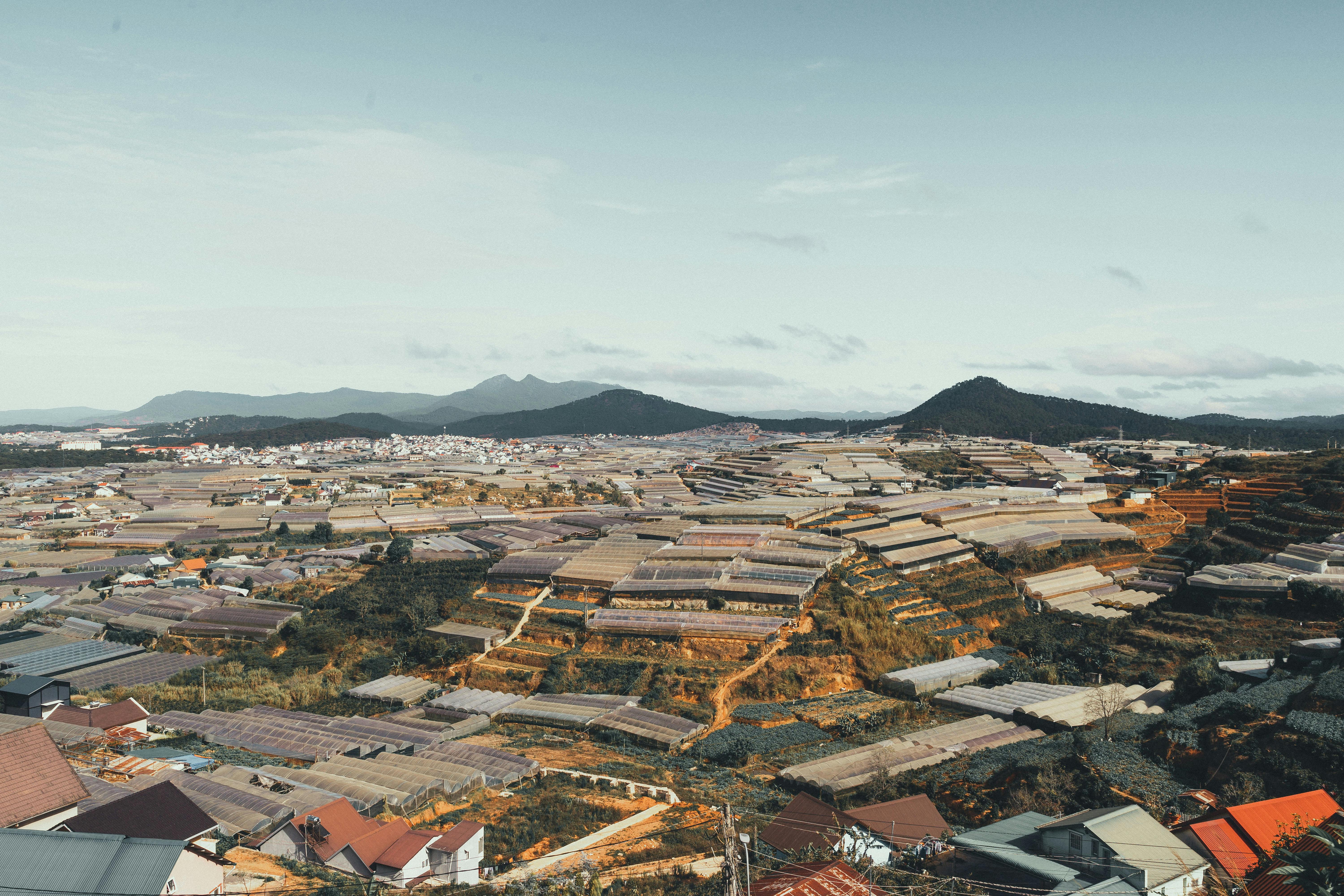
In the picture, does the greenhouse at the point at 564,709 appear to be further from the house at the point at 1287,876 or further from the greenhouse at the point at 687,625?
the house at the point at 1287,876

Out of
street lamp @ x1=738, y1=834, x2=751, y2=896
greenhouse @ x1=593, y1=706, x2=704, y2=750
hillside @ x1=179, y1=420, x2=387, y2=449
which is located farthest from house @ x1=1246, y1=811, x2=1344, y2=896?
hillside @ x1=179, y1=420, x2=387, y2=449

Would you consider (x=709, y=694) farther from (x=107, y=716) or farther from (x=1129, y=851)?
(x=107, y=716)

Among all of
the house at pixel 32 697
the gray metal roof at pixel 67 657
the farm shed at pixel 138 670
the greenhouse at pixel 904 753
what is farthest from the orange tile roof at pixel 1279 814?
the gray metal roof at pixel 67 657

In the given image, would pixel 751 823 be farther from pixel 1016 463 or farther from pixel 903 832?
pixel 1016 463

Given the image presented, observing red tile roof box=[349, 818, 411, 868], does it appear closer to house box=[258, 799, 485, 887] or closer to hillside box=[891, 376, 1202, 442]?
house box=[258, 799, 485, 887]

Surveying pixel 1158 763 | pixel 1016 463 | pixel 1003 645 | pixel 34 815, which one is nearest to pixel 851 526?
pixel 1003 645

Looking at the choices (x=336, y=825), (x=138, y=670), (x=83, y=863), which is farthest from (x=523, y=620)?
(x=83, y=863)
